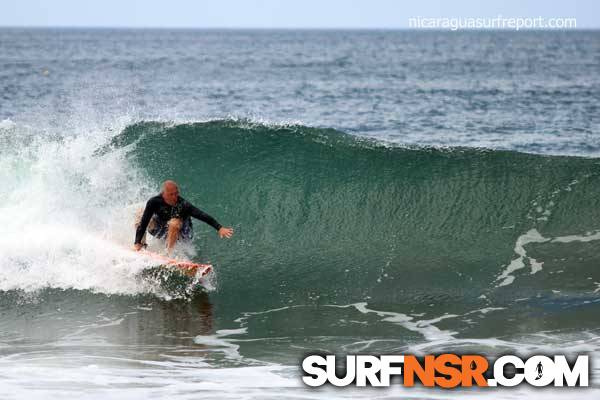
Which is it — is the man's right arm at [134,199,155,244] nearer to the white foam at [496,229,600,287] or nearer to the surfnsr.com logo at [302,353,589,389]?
the surfnsr.com logo at [302,353,589,389]

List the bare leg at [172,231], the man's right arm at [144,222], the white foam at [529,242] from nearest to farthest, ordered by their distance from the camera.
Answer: the man's right arm at [144,222] → the bare leg at [172,231] → the white foam at [529,242]

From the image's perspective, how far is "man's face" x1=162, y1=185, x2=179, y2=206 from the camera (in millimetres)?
10750

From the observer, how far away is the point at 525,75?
46656mm

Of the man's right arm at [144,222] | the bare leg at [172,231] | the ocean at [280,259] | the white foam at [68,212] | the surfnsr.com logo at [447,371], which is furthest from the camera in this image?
the white foam at [68,212]

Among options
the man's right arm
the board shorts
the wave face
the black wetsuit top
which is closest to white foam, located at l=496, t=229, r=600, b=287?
the wave face

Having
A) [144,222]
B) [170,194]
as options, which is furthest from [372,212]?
[144,222]

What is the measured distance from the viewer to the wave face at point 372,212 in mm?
11492

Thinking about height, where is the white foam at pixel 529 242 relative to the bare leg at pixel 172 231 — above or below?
below

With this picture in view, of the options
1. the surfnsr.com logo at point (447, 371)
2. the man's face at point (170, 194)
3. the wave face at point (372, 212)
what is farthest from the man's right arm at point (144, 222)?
the surfnsr.com logo at point (447, 371)

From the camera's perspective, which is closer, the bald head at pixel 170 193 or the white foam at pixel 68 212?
the bald head at pixel 170 193

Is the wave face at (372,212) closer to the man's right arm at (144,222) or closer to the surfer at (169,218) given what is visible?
the surfer at (169,218)

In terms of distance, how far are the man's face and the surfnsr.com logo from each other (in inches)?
124

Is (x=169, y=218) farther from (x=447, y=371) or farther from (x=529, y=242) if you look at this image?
(x=529, y=242)

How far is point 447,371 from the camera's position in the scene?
8.12 metres
